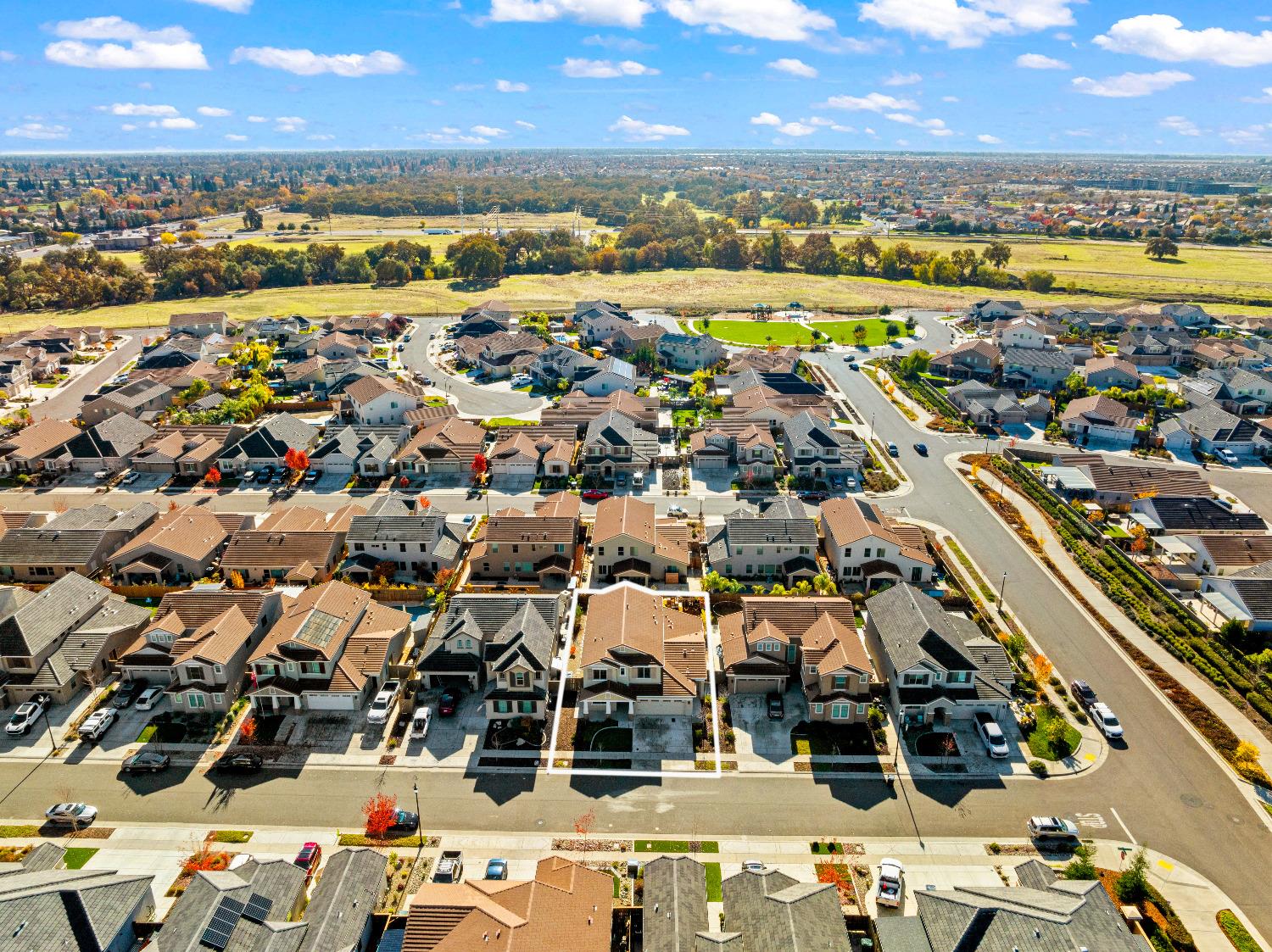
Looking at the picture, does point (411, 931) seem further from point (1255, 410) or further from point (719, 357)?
point (1255, 410)

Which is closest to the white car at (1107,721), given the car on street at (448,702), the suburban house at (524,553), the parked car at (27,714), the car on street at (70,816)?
the suburban house at (524,553)

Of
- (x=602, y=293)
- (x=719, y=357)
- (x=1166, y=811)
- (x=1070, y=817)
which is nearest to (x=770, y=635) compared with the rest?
(x=1070, y=817)

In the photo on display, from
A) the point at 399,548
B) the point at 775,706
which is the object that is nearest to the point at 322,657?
the point at 399,548

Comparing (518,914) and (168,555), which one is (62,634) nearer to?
(168,555)

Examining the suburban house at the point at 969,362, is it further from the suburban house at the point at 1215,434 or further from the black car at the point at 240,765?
the black car at the point at 240,765

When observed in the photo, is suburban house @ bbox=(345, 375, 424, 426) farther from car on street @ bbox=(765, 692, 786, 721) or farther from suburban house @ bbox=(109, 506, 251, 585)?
car on street @ bbox=(765, 692, 786, 721)
